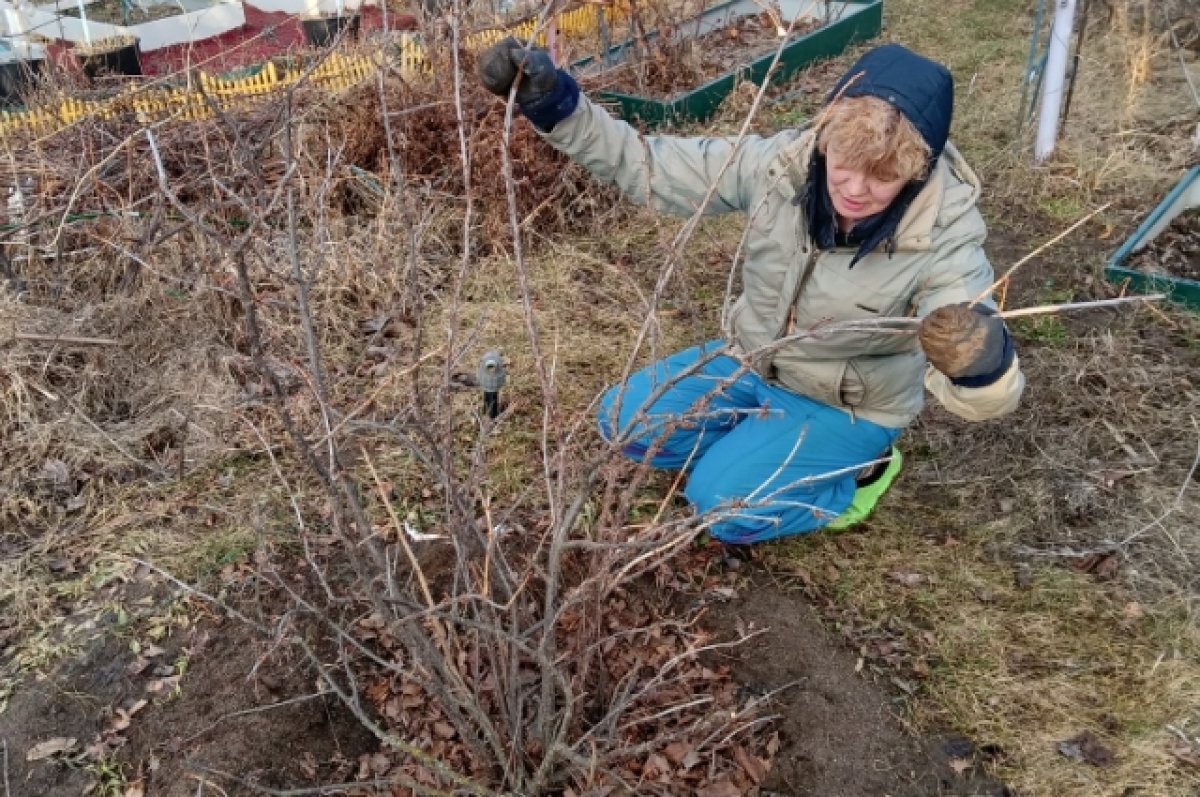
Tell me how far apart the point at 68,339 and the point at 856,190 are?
260 centimetres

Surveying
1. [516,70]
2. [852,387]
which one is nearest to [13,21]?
[516,70]

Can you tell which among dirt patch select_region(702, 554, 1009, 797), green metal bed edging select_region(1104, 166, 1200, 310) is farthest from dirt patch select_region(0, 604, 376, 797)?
green metal bed edging select_region(1104, 166, 1200, 310)

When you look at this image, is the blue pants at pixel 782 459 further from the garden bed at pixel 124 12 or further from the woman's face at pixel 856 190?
the garden bed at pixel 124 12

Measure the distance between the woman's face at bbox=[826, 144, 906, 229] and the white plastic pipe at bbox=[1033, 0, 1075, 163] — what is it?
285 cm

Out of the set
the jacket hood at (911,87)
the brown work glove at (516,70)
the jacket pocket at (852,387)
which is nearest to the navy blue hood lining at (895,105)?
the jacket hood at (911,87)

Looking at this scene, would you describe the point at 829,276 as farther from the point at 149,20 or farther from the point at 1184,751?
the point at 149,20

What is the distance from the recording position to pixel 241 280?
1393mm

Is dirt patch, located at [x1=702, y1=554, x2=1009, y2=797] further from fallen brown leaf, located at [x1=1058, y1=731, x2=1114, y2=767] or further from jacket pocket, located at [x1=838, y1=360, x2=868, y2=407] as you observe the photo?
jacket pocket, located at [x1=838, y1=360, x2=868, y2=407]

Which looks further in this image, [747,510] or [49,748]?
[747,510]

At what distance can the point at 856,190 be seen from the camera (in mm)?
2158

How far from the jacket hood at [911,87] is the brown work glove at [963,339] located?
0.50m

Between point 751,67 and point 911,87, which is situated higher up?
point 911,87

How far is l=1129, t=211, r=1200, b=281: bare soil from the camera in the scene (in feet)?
12.6

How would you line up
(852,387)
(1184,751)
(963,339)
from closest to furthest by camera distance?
(963,339), (1184,751), (852,387)
